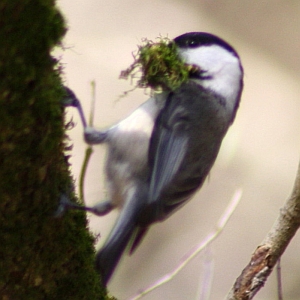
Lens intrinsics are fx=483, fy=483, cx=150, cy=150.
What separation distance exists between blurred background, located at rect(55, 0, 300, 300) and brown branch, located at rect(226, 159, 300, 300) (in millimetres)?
1249

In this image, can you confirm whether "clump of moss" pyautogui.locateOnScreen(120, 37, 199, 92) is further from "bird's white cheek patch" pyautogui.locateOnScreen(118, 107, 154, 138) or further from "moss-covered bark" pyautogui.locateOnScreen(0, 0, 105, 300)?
"moss-covered bark" pyautogui.locateOnScreen(0, 0, 105, 300)

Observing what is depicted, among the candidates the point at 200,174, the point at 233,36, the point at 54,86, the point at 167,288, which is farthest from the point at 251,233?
the point at 54,86

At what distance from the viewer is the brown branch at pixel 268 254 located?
0.91 metres

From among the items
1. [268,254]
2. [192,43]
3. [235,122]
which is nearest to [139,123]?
[192,43]

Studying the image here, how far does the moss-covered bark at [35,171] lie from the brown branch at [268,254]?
290mm

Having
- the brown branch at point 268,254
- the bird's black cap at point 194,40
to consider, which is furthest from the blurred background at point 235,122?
the brown branch at point 268,254

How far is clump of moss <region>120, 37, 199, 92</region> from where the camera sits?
114 cm

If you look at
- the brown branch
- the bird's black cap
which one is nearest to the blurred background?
the bird's black cap

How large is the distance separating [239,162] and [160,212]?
124 cm

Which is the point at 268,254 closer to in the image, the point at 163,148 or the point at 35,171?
the point at 163,148

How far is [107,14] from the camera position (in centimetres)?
231

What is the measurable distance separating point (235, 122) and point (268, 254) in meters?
1.40

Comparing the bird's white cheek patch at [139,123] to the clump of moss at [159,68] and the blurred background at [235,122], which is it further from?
the blurred background at [235,122]

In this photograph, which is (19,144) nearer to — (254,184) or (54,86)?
(54,86)
